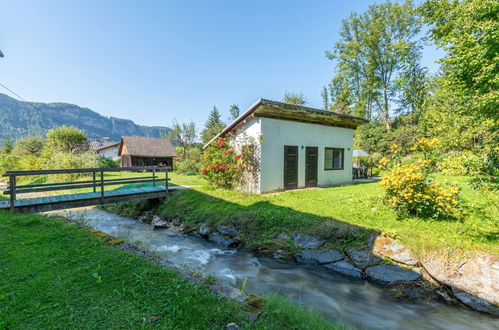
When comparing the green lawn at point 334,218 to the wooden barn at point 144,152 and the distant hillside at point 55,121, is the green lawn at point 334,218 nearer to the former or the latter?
the wooden barn at point 144,152

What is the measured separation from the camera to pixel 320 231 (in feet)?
18.2

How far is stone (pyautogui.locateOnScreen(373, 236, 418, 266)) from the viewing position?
14.7 ft

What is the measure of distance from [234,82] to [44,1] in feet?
36.5

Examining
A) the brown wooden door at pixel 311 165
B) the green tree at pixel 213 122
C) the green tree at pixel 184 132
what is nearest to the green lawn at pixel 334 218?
the brown wooden door at pixel 311 165

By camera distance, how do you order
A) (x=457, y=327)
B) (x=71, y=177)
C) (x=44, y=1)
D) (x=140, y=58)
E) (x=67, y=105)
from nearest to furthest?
(x=457, y=327) < (x=44, y=1) < (x=140, y=58) < (x=71, y=177) < (x=67, y=105)

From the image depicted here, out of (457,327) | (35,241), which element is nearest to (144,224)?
(35,241)

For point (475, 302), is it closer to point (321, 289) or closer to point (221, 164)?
point (321, 289)

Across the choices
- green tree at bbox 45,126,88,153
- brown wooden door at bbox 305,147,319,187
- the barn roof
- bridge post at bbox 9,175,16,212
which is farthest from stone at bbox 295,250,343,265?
green tree at bbox 45,126,88,153

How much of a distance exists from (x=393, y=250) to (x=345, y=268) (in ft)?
3.44

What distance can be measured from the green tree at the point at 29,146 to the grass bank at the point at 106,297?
35.7 metres

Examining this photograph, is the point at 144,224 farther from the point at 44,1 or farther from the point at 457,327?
the point at 44,1

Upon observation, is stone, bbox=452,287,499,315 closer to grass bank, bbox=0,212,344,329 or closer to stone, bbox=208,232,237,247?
grass bank, bbox=0,212,344,329

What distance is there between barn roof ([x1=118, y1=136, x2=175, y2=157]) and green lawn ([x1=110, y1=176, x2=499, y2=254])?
2046 cm

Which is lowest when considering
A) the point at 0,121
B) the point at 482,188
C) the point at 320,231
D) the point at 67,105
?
the point at 320,231
